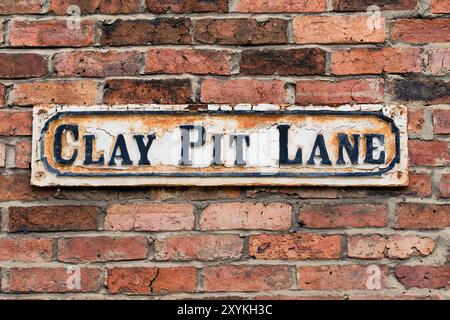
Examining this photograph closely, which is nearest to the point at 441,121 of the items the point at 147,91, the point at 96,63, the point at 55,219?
the point at 147,91

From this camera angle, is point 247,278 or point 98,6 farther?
point 98,6

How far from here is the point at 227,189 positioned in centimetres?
213

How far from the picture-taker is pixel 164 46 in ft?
7.17

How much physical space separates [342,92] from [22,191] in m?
0.86

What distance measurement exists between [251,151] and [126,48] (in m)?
0.43

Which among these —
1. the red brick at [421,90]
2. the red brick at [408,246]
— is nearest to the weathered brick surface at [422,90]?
the red brick at [421,90]

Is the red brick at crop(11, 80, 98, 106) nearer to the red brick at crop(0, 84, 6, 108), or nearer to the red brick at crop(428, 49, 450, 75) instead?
the red brick at crop(0, 84, 6, 108)

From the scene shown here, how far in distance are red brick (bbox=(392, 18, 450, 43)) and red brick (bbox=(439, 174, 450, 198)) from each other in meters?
0.36

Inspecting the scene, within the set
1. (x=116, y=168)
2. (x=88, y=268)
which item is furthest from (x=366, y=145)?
(x=88, y=268)

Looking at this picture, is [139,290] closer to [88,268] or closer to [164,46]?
[88,268]

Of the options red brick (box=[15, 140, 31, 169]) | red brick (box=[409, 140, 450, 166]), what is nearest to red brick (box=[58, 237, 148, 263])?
red brick (box=[15, 140, 31, 169])

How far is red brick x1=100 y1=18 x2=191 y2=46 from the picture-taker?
2189mm

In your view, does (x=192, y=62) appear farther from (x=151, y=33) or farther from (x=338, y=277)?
(x=338, y=277)

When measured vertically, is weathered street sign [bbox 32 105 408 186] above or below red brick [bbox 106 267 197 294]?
above
